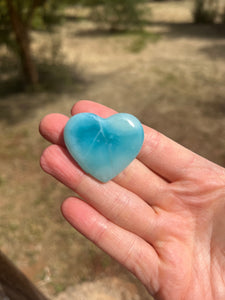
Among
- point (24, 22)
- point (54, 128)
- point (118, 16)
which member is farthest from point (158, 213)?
point (118, 16)

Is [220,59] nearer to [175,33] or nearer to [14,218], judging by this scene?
[175,33]

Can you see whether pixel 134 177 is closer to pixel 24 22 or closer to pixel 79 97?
pixel 79 97

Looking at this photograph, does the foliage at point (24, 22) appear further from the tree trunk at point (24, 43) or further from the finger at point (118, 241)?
the finger at point (118, 241)

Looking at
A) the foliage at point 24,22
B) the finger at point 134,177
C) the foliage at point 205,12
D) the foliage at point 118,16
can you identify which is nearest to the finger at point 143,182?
the finger at point 134,177

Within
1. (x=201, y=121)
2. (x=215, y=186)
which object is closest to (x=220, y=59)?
(x=201, y=121)

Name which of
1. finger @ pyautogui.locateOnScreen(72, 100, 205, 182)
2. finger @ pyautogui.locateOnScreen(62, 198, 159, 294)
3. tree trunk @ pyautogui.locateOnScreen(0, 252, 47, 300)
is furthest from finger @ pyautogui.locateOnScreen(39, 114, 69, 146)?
tree trunk @ pyautogui.locateOnScreen(0, 252, 47, 300)

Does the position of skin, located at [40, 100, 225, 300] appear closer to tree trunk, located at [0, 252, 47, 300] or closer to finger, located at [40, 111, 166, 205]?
finger, located at [40, 111, 166, 205]
